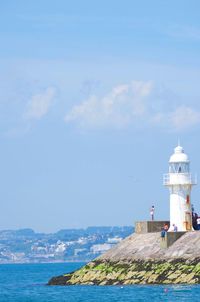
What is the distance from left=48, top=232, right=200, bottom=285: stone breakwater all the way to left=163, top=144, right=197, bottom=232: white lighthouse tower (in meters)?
1.40

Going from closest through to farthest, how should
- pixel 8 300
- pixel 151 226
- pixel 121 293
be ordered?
pixel 121 293
pixel 8 300
pixel 151 226

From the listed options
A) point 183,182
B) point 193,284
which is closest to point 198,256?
point 193,284

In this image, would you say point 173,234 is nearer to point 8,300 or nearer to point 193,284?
point 193,284

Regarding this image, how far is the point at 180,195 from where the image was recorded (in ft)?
212

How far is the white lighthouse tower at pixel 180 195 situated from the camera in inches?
2534

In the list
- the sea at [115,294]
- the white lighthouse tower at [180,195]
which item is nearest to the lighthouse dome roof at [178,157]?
the white lighthouse tower at [180,195]

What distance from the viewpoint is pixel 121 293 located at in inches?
2264

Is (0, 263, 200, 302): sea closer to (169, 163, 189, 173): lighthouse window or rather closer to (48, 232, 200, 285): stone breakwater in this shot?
(48, 232, 200, 285): stone breakwater

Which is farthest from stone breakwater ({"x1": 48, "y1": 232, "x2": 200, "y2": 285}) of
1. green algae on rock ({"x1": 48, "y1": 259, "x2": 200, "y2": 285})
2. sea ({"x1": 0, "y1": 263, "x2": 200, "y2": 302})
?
sea ({"x1": 0, "y1": 263, "x2": 200, "y2": 302})

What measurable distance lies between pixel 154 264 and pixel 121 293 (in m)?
4.06

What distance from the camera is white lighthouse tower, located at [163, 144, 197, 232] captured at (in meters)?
64.4

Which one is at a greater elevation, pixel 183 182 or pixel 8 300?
pixel 183 182

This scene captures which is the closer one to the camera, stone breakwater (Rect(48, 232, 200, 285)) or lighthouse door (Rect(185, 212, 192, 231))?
stone breakwater (Rect(48, 232, 200, 285))

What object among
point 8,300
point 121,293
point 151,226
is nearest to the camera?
point 121,293
